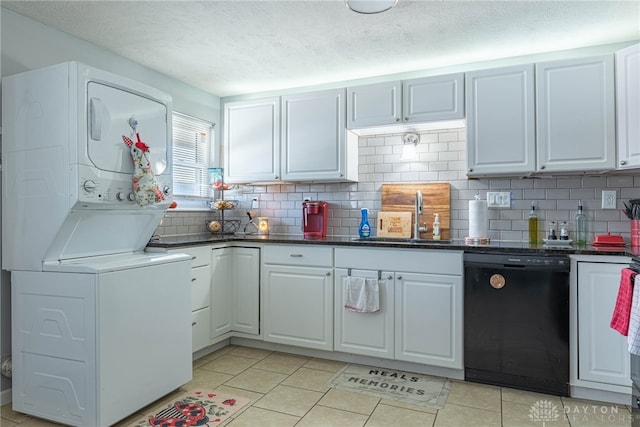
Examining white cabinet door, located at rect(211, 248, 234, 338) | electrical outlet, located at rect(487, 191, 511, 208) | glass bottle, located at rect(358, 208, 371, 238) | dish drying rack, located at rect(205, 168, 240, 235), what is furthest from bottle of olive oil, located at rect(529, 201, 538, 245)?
dish drying rack, located at rect(205, 168, 240, 235)

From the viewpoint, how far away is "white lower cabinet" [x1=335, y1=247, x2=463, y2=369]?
105 inches

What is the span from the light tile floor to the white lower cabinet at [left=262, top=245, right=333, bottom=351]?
32 cm

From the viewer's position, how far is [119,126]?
229 centimetres

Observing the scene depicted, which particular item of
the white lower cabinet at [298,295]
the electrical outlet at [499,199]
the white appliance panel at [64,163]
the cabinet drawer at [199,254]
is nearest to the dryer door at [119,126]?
the white appliance panel at [64,163]

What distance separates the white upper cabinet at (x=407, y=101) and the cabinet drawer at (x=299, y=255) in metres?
1.05

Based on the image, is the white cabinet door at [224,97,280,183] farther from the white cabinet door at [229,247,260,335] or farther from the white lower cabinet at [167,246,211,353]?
the white lower cabinet at [167,246,211,353]

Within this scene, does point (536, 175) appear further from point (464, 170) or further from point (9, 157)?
point (9, 157)

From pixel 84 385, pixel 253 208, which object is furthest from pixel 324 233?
pixel 84 385

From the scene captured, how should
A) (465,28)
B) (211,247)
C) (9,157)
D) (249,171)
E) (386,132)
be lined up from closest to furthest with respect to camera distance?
(9,157) < (465,28) < (211,247) < (386,132) < (249,171)

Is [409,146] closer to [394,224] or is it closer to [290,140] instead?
[394,224]

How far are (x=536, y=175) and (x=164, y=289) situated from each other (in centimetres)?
267

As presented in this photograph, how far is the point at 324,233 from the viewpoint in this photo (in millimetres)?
3590

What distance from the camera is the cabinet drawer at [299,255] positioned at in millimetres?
3057

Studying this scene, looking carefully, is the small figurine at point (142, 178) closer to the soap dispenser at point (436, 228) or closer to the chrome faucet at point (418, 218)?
the chrome faucet at point (418, 218)
